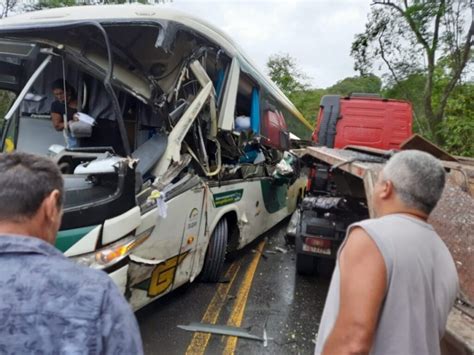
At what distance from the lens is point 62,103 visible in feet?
12.9

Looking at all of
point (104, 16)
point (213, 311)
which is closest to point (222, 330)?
point (213, 311)

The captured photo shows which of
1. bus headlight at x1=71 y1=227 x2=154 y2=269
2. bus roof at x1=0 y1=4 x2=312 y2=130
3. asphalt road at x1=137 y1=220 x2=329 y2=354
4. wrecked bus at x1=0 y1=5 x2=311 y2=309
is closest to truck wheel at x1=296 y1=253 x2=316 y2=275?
asphalt road at x1=137 y1=220 x2=329 y2=354

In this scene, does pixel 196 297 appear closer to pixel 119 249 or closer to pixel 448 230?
pixel 119 249

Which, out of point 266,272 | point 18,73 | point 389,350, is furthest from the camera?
point 266,272

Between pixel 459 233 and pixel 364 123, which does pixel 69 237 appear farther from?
pixel 364 123

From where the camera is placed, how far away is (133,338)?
1.05m

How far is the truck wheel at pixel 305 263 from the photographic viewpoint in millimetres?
4848

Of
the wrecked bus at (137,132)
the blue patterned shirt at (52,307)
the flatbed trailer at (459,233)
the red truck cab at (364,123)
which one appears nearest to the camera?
the blue patterned shirt at (52,307)

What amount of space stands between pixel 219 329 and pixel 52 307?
9.18ft

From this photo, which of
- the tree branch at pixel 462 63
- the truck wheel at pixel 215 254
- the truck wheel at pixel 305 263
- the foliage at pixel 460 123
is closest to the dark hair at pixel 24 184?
the truck wheel at pixel 215 254

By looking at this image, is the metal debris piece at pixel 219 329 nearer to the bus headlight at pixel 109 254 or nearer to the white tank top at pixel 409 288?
the bus headlight at pixel 109 254

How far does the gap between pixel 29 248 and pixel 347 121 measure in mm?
6133

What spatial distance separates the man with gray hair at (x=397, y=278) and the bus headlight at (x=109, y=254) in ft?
5.11

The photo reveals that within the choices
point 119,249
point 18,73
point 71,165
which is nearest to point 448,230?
point 119,249
